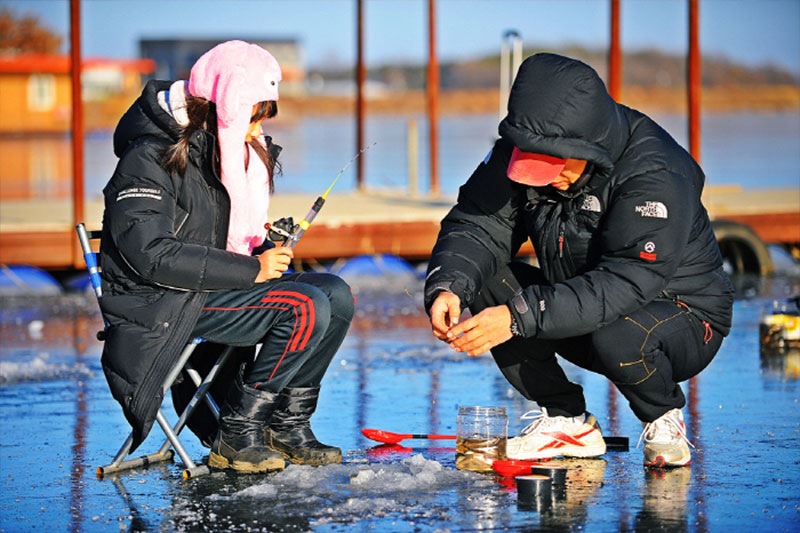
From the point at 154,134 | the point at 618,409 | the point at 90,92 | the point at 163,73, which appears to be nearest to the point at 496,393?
the point at 618,409

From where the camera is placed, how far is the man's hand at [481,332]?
14.4 ft

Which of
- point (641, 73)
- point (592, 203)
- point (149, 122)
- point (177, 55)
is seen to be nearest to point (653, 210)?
point (592, 203)

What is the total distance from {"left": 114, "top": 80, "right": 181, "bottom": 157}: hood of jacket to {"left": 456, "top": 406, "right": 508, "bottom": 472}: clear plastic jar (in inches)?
55.6

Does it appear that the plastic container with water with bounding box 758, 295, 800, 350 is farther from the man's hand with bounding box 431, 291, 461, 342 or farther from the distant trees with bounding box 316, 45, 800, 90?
the distant trees with bounding box 316, 45, 800, 90

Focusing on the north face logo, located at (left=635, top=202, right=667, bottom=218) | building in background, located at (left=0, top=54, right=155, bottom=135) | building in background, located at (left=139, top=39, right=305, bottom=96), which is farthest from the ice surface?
building in background, located at (left=0, top=54, right=155, bottom=135)

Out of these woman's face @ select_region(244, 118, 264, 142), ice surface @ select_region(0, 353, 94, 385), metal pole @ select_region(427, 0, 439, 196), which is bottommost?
ice surface @ select_region(0, 353, 94, 385)

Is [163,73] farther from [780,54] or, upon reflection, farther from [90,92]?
[780,54]

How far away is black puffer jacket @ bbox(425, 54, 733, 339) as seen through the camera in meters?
4.37

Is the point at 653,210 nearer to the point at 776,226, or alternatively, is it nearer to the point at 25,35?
the point at 776,226

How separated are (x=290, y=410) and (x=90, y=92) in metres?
65.2

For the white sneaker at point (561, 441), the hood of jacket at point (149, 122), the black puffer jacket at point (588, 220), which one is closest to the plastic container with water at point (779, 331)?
the black puffer jacket at point (588, 220)

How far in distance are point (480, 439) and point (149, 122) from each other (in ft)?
5.15

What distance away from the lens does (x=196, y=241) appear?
15.1 ft

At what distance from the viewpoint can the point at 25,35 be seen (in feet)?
254
